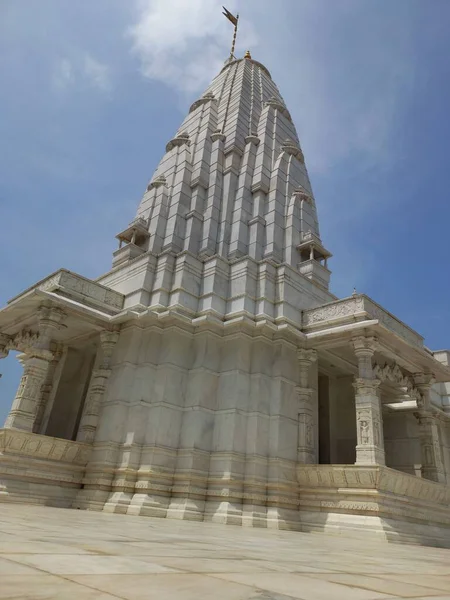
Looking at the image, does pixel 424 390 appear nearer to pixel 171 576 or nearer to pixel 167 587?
pixel 171 576

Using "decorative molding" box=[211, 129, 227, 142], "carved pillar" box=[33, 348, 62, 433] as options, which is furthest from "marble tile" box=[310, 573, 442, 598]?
"decorative molding" box=[211, 129, 227, 142]

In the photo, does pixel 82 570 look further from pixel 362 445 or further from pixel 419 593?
pixel 362 445

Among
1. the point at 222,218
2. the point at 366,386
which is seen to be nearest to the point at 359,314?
the point at 366,386

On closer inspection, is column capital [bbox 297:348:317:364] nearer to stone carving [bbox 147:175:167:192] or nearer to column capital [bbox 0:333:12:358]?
stone carving [bbox 147:175:167:192]

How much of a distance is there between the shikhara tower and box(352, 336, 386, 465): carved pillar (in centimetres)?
5

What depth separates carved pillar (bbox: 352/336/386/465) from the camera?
13250 millimetres

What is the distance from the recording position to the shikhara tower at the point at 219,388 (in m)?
13.6

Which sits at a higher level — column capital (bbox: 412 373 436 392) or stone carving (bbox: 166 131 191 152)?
stone carving (bbox: 166 131 191 152)

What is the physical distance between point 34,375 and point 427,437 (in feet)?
46.8

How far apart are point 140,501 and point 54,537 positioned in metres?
9.58

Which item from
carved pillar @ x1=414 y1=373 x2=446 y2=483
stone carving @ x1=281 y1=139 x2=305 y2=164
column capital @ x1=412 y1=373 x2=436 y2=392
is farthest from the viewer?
stone carving @ x1=281 y1=139 x2=305 y2=164

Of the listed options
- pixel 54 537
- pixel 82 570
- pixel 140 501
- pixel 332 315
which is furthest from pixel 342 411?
pixel 82 570

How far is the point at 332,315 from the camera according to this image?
16266 mm

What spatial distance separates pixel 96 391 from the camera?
51.2 ft
